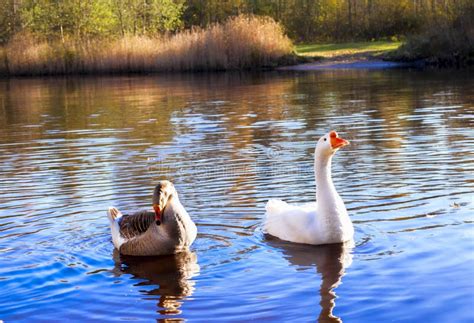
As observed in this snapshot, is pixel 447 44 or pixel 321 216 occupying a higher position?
pixel 447 44

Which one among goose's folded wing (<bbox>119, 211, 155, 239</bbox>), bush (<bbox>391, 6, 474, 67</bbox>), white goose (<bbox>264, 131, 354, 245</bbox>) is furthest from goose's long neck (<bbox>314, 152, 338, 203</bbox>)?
bush (<bbox>391, 6, 474, 67</bbox>)

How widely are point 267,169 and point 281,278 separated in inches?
235

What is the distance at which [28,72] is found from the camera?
189 feet

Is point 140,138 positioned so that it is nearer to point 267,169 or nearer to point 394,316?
point 267,169

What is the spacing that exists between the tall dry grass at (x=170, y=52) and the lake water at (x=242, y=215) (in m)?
26.1

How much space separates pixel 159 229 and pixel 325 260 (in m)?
1.88

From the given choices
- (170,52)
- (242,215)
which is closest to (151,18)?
(170,52)

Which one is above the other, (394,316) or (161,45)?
(161,45)

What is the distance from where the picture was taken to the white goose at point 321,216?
9031 mm

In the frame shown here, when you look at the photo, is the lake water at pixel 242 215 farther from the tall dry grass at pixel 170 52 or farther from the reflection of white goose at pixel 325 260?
the tall dry grass at pixel 170 52

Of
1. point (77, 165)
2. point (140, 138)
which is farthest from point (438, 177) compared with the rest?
point (140, 138)

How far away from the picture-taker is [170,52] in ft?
169

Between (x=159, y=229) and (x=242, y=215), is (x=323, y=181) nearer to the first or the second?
(x=242, y=215)

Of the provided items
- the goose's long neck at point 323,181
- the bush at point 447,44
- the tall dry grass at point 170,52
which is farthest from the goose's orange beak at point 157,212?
the tall dry grass at point 170,52
